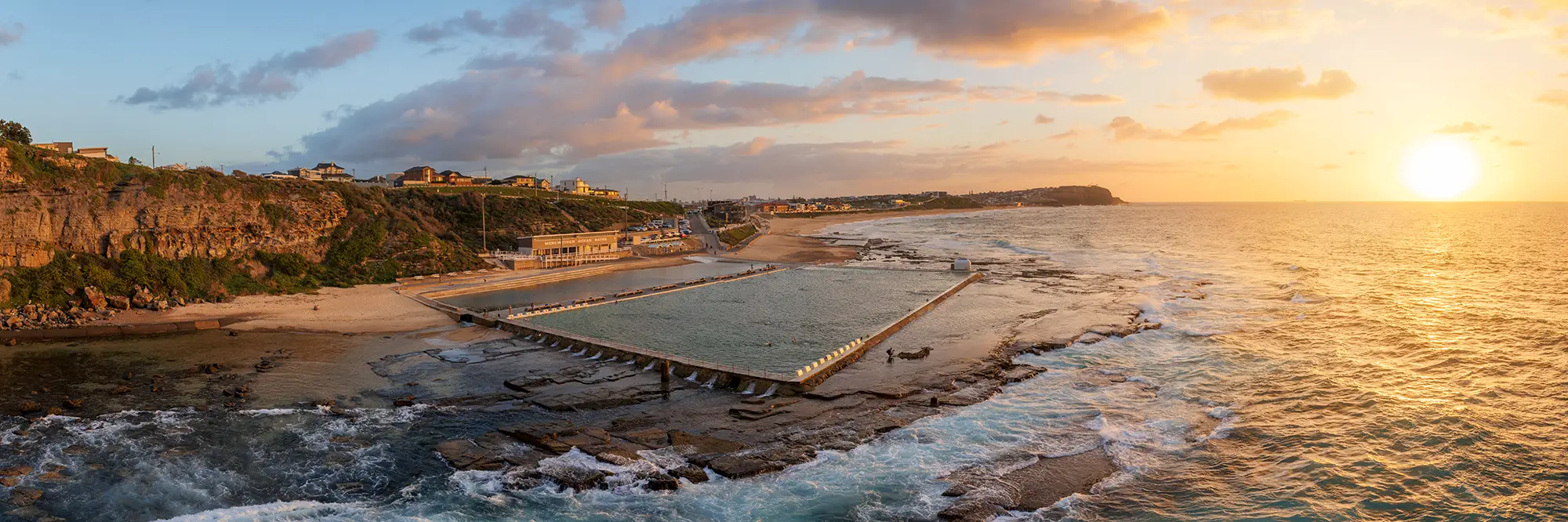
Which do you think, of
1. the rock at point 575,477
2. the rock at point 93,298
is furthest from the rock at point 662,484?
the rock at point 93,298

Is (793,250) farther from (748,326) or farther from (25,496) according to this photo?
(25,496)

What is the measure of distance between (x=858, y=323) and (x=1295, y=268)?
168 feet

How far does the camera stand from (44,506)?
17812mm

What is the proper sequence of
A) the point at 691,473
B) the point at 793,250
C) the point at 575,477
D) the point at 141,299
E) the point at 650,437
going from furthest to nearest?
the point at 793,250 → the point at 141,299 → the point at 650,437 → the point at 691,473 → the point at 575,477

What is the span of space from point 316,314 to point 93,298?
10915mm

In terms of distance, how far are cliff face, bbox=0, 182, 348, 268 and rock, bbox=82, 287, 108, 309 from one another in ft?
13.9

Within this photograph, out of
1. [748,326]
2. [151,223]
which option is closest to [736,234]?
[748,326]

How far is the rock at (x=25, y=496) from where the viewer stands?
17.9 m

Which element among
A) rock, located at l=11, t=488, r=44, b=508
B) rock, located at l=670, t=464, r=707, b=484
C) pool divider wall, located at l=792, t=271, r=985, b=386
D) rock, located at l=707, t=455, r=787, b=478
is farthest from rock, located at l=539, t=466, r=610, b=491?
rock, located at l=11, t=488, r=44, b=508

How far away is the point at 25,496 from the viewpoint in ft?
59.8

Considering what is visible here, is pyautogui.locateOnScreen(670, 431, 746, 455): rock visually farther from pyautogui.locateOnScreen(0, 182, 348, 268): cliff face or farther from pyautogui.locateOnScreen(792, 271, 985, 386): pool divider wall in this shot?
pyautogui.locateOnScreen(0, 182, 348, 268): cliff face

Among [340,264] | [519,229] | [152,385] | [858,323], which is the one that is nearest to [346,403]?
[152,385]

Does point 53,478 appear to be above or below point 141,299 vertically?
below

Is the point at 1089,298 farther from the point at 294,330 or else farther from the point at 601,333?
the point at 294,330
